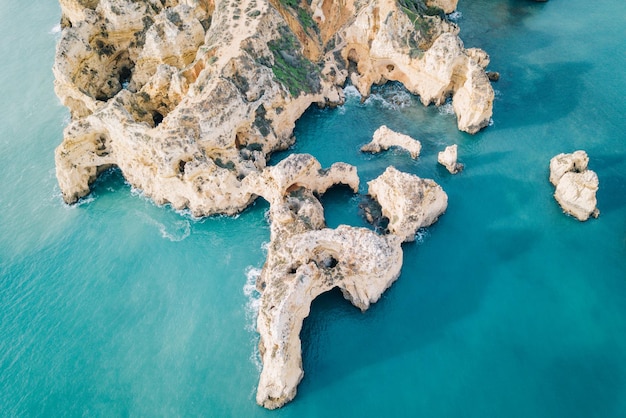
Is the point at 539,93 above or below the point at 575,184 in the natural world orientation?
below

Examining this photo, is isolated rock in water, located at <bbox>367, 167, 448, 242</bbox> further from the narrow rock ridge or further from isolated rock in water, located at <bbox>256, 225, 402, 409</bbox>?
the narrow rock ridge

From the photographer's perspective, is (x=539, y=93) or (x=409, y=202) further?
(x=539, y=93)

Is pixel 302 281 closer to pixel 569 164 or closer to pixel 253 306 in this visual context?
pixel 253 306

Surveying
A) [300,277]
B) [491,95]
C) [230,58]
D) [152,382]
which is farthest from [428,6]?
[152,382]

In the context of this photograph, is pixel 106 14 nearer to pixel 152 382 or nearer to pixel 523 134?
pixel 152 382

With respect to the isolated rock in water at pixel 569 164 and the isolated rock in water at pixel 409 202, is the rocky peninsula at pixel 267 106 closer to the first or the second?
the isolated rock in water at pixel 409 202

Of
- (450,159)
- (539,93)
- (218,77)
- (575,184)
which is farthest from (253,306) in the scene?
(539,93)
